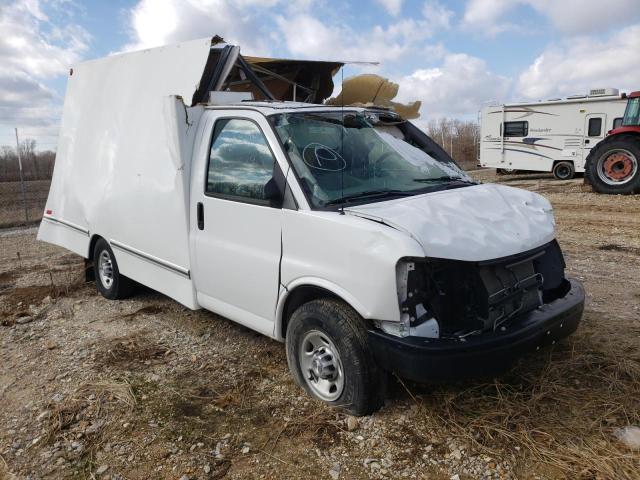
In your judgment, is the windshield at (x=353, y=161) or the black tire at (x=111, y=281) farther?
the black tire at (x=111, y=281)

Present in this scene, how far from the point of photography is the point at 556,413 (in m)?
3.35

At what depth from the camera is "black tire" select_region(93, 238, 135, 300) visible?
5.89 m

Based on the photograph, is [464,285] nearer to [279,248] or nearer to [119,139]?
[279,248]

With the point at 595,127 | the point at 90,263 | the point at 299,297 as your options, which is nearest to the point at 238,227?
the point at 299,297

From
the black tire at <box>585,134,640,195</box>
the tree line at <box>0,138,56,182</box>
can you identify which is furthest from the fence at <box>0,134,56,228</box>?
the black tire at <box>585,134,640,195</box>

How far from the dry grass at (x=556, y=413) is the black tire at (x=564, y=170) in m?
16.6

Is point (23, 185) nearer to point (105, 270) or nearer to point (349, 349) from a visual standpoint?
point (105, 270)

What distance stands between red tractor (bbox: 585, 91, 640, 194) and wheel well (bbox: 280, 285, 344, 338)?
1267 cm

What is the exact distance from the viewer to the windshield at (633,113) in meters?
13.9

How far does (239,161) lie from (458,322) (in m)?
2.02

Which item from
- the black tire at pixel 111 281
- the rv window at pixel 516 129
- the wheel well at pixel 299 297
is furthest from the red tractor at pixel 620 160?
the wheel well at pixel 299 297

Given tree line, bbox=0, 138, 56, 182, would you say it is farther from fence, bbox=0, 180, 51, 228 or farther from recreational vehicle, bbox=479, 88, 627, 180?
recreational vehicle, bbox=479, 88, 627, 180

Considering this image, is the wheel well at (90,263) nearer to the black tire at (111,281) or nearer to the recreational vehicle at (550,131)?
the black tire at (111,281)

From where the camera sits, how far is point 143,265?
5223mm
